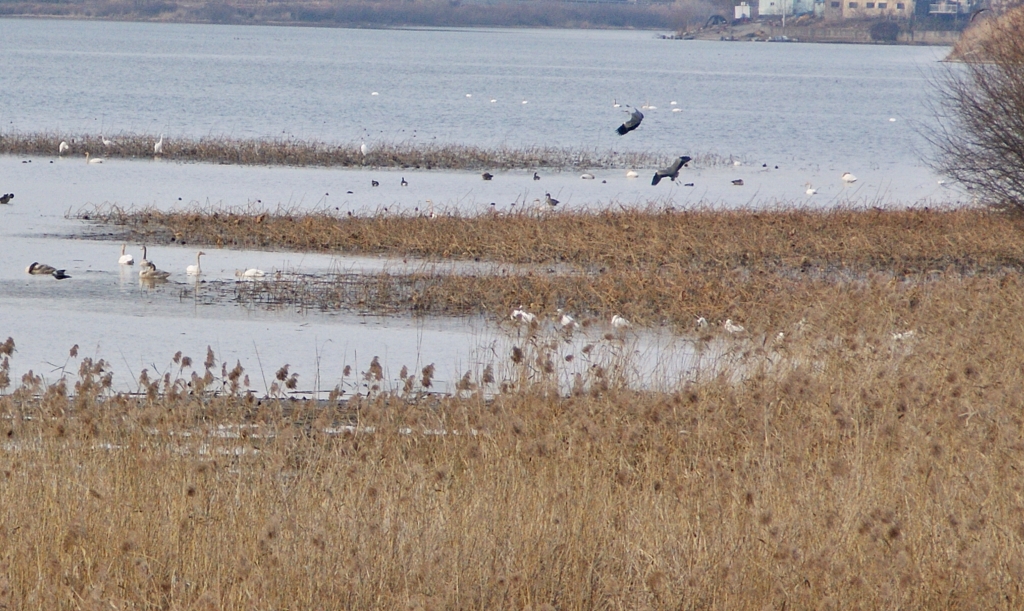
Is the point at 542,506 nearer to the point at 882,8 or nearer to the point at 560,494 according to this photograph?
the point at 560,494

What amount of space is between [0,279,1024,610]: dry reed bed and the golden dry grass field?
20 millimetres

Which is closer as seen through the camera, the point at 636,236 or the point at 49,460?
the point at 49,460

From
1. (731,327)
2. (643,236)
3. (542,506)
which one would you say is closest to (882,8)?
(643,236)

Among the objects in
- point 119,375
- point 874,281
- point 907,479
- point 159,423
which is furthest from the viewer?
point 874,281

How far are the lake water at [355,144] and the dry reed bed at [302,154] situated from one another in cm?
170

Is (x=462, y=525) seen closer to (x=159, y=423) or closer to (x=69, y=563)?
(x=69, y=563)

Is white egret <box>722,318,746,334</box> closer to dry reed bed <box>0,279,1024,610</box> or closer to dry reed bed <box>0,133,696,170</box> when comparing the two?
dry reed bed <box>0,279,1024,610</box>

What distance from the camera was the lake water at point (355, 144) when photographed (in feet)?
43.3

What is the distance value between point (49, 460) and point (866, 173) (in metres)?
37.2

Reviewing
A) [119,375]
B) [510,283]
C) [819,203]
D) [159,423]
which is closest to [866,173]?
[819,203]

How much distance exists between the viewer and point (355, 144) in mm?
43219

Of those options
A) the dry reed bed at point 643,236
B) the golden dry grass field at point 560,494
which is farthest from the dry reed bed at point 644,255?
the golden dry grass field at point 560,494

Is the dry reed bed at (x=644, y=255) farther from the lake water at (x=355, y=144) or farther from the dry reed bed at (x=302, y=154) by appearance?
the dry reed bed at (x=302, y=154)

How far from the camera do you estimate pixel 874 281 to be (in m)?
13.7
